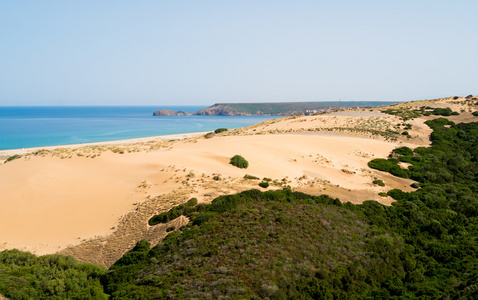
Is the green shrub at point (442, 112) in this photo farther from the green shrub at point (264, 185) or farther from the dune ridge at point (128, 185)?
the green shrub at point (264, 185)

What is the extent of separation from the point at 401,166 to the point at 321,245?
2512 cm

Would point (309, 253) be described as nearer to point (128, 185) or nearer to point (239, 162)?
point (128, 185)

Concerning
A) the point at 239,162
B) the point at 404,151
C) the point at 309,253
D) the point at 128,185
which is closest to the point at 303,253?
the point at 309,253

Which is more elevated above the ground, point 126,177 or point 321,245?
point 126,177

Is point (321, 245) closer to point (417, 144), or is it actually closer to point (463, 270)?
point (463, 270)

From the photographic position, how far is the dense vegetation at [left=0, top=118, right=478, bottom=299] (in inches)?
525

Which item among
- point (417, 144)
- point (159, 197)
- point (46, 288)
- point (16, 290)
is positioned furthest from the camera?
point (417, 144)

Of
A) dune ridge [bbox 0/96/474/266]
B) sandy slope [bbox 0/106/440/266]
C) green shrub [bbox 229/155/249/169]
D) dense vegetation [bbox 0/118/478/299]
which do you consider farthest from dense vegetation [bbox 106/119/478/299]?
green shrub [bbox 229/155/249/169]

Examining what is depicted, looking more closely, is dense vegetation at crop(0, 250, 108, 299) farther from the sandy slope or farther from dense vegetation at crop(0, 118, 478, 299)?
the sandy slope

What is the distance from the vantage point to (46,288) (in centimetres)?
1264

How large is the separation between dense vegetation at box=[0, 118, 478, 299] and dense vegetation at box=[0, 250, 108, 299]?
0.96 ft

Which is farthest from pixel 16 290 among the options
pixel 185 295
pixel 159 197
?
pixel 159 197

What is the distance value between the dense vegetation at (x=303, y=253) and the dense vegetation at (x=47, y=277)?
0.96 feet

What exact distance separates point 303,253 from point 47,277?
36.9 ft
